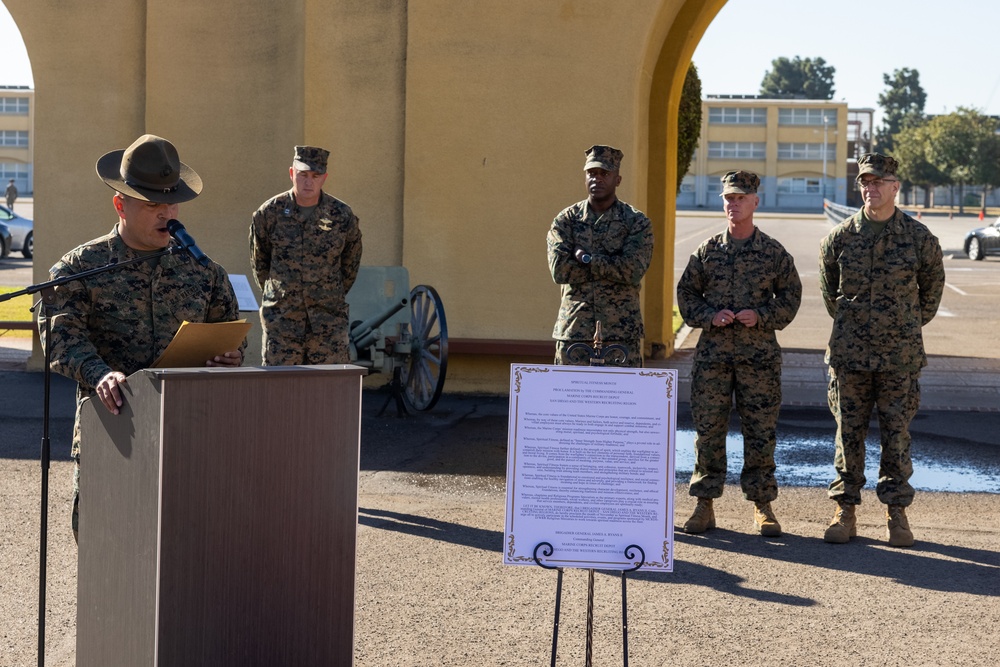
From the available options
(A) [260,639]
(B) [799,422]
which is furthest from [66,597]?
(B) [799,422]

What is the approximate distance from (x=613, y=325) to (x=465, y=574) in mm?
1830

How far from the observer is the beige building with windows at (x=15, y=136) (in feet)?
290

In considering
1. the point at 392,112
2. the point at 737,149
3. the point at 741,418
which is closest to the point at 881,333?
the point at 741,418

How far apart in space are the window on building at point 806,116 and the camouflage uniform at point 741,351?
100 meters

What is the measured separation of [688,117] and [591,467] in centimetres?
1165

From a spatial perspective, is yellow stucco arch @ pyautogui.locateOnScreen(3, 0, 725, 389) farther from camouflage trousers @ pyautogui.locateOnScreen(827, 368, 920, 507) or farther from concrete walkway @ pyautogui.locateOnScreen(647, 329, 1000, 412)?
camouflage trousers @ pyautogui.locateOnScreen(827, 368, 920, 507)

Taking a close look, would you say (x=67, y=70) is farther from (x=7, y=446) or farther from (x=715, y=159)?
(x=715, y=159)

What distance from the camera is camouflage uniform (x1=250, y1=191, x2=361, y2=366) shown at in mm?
7539

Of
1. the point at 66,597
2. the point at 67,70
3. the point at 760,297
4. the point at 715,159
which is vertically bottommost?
the point at 66,597

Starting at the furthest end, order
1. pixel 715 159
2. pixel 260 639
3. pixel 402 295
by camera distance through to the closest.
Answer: pixel 715 159
pixel 402 295
pixel 260 639

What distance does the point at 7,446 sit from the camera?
897 centimetres

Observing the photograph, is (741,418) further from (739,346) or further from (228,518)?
(228,518)

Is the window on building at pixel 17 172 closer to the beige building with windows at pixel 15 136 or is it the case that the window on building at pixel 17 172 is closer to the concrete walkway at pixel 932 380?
the beige building with windows at pixel 15 136

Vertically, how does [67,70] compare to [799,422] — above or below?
above
